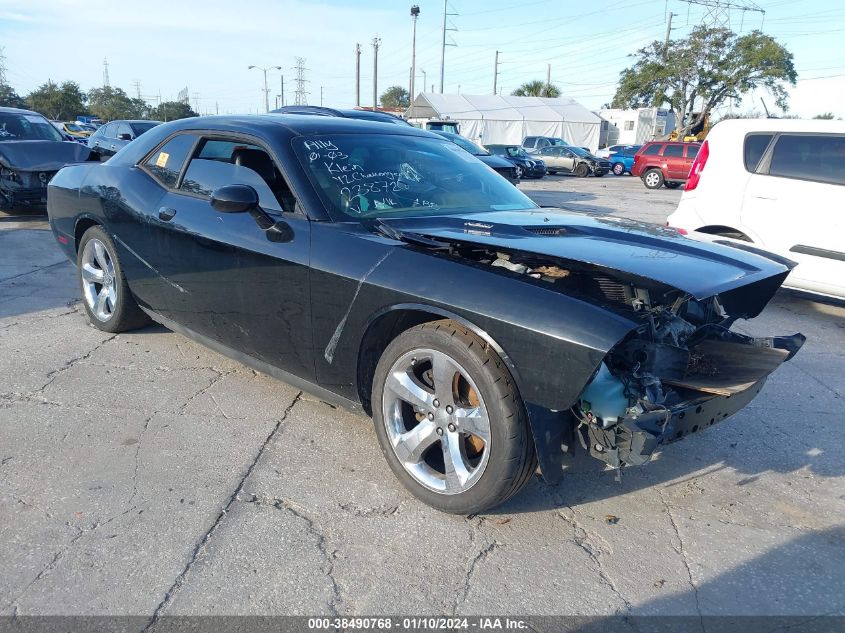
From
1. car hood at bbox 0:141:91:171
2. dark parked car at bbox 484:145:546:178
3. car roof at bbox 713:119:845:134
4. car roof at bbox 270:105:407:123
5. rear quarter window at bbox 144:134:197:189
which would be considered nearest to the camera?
rear quarter window at bbox 144:134:197:189

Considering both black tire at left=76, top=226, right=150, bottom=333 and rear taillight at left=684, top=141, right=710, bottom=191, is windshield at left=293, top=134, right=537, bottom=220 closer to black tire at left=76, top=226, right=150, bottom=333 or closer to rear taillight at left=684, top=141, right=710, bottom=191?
black tire at left=76, top=226, right=150, bottom=333

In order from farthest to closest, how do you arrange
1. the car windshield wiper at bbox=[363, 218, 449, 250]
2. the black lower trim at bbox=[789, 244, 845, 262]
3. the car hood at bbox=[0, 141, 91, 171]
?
the car hood at bbox=[0, 141, 91, 171] → the black lower trim at bbox=[789, 244, 845, 262] → the car windshield wiper at bbox=[363, 218, 449, 250]

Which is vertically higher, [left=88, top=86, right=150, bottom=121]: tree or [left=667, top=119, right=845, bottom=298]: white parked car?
[left=88, top=86, right=150, bottom=121]: tree

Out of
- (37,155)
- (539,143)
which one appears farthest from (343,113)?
(539,143)

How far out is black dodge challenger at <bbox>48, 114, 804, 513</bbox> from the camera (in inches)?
94.7

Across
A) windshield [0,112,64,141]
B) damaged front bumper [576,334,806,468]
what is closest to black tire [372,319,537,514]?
damaged front bumper [576,334,806,468]

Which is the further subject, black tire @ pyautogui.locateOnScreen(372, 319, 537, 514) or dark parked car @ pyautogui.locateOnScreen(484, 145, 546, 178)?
dark parked car @ pyautogui.locateOnScreen(484, 145, 546, 178)

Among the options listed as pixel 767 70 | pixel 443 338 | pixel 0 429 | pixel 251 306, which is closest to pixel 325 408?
pixel 251 306

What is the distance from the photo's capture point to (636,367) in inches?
101

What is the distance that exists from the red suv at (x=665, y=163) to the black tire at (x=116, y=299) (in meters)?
21.5

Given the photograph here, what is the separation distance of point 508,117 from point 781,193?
38.5 meters

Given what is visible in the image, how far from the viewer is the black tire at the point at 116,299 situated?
14.7ft

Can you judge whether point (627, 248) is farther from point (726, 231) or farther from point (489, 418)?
point (726, 231)

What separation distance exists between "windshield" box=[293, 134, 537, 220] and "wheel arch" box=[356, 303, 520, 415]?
0.61 metres
